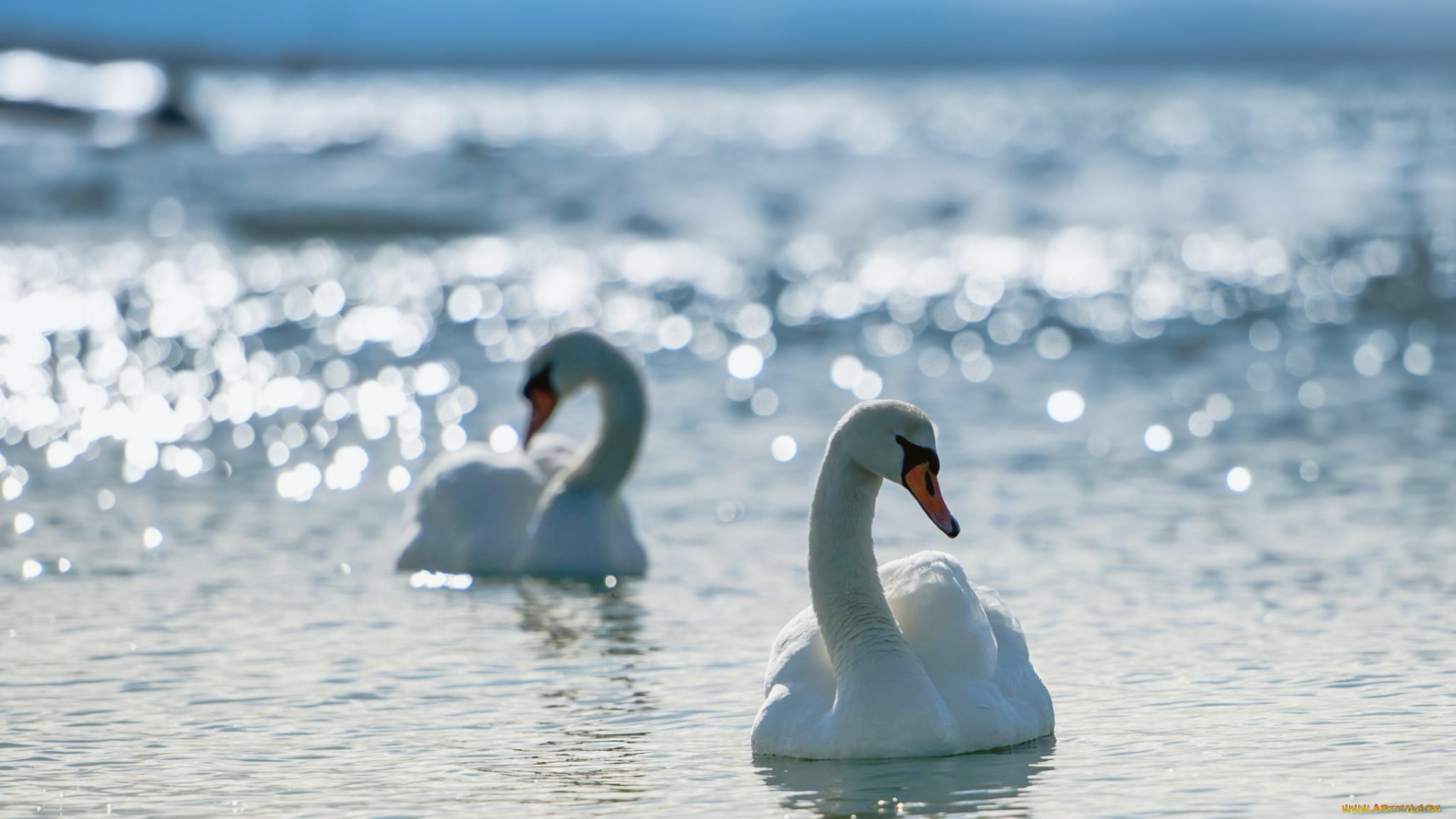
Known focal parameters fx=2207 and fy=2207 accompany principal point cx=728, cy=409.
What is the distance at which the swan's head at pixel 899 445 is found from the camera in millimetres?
6148

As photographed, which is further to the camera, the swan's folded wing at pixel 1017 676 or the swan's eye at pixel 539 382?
the swan's eye at pixel 539 382

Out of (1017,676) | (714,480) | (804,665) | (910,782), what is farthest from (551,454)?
(910,782)

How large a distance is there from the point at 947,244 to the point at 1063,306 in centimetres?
697

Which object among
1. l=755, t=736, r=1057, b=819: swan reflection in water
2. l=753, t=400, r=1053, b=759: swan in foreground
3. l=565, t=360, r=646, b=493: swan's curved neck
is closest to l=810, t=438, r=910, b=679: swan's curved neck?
l=753, t=400, r=1053, b=759: swan in foreground

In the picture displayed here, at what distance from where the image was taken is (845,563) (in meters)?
6.35

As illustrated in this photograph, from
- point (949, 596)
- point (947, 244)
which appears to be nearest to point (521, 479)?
point (949, 596)

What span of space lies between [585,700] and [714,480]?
495 cm

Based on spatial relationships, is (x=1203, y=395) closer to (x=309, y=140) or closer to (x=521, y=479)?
(x=521, y=479)

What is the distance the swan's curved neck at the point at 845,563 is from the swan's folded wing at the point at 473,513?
358cm

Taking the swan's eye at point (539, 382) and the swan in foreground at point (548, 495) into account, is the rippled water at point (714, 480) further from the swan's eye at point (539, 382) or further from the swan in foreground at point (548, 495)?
the swan's eye at point (539, 382)

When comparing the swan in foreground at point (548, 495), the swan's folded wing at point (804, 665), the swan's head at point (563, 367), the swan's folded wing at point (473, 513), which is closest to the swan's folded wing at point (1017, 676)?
the swan's folded wing at point (804, 665)

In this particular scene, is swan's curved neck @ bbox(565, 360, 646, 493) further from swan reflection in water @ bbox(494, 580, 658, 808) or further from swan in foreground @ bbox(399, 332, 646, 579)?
swan reflection in water @ bbox(494, 580, 658, 808)

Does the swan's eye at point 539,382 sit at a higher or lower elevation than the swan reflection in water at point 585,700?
higher

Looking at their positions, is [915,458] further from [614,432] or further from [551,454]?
[551,454]
